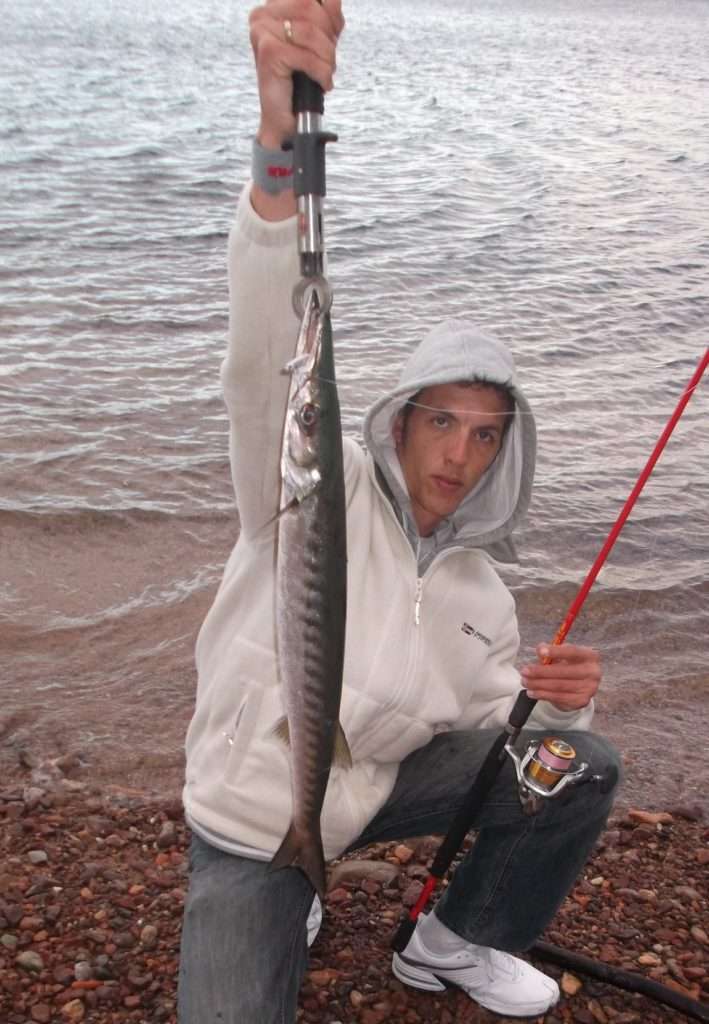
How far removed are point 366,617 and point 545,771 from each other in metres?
0.68

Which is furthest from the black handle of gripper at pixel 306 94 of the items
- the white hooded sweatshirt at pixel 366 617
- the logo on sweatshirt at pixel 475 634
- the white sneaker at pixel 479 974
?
the white sneaker at pixel 479 974

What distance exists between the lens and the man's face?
3.17 m

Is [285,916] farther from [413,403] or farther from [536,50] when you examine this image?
[536,50]

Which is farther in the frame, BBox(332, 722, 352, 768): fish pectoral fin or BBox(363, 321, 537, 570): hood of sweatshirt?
BBox(363, 321, 537, 570): hood of sweatshirt

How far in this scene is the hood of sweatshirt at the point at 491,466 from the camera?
10.3 feet

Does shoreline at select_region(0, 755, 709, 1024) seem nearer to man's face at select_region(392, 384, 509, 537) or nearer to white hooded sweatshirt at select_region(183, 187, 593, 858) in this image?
white hooded sweatshirt at select_region(183, 187, 593, 858)

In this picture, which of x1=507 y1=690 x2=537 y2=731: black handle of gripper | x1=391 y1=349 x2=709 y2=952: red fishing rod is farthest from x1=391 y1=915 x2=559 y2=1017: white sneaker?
x1=507 y1=690 x2=537 y2=731: black handle of gripper

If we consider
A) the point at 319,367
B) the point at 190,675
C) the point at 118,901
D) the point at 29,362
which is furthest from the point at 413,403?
the point at 29,362

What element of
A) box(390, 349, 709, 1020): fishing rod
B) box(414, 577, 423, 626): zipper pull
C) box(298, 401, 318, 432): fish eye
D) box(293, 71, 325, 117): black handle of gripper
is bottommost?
box(390, 349, 709, 1020): fishing rod

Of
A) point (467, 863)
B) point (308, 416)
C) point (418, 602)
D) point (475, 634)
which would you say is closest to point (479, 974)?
point (467, 863)

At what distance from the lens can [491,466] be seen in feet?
11.3

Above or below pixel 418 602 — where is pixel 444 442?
above

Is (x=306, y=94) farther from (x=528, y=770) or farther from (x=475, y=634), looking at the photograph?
(x=528, y=770)

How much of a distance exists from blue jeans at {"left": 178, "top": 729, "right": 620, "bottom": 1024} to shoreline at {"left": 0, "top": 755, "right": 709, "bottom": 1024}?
33cm
